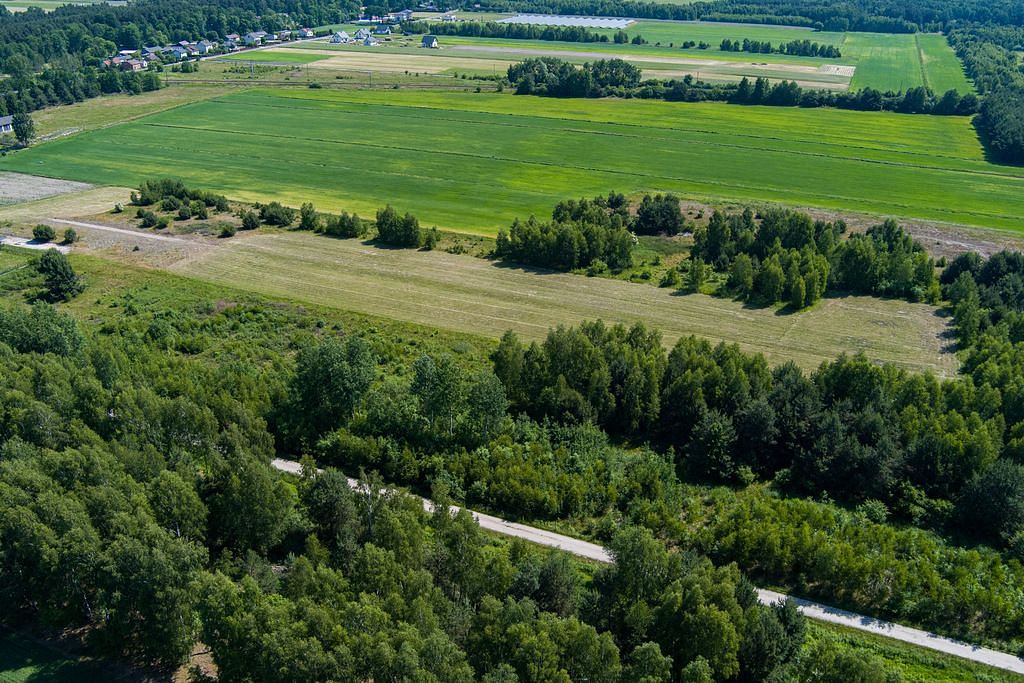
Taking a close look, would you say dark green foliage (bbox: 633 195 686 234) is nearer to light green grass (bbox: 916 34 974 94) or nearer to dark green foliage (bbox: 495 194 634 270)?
dark green foliage (bbox: 495 194 634 270)

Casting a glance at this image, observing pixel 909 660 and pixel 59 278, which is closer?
pixel 909 660

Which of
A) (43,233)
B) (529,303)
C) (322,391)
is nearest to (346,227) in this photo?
(529,303)

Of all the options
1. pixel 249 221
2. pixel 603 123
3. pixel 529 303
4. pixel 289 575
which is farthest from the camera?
pixel 603 123

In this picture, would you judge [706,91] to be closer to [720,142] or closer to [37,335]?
[720,142]

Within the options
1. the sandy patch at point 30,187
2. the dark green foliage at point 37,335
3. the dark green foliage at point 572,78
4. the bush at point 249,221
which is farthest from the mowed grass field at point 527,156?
the dark green foliage at point 37,335

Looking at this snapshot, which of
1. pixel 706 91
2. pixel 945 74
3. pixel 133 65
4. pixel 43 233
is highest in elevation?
pixel 133 65

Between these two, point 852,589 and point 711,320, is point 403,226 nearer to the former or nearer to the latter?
point 711,320

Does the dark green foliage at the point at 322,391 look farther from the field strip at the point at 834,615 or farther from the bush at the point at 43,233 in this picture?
the bush at the point at 43,233
